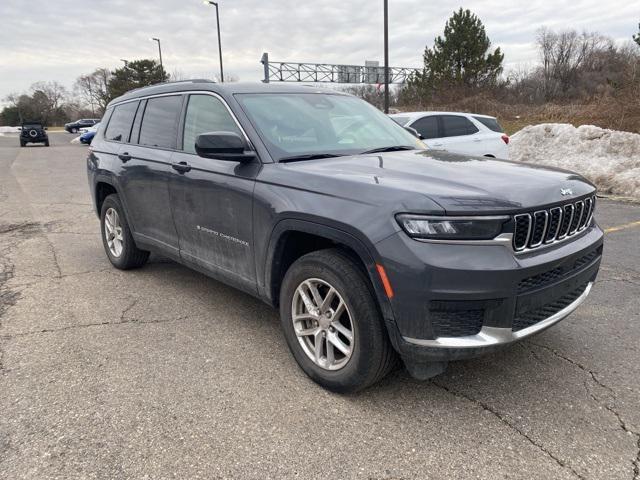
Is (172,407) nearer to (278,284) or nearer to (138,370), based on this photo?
(138,370)

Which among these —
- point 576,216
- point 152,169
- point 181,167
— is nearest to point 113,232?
point 152,169

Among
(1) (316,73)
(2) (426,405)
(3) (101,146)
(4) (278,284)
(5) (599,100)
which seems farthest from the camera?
(1) (316,73)

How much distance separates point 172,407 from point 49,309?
2157 millimetres

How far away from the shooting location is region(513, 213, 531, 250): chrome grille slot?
2463mm

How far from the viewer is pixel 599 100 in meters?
18.8

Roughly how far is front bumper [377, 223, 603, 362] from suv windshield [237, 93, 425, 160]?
1.25 meters

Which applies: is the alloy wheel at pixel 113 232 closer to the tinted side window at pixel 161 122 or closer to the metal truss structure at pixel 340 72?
the tinted side window at pixel 161 122

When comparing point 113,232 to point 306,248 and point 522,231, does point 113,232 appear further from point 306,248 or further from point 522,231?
point 522,231

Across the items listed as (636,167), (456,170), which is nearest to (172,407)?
(456,170)

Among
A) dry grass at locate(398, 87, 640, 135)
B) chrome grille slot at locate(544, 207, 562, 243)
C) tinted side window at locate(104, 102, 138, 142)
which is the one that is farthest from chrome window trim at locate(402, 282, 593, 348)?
dry grass at locate(398, 87, 640, 135)

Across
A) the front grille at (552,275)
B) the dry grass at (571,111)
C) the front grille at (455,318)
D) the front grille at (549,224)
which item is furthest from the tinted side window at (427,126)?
the dry grass at (571,111)

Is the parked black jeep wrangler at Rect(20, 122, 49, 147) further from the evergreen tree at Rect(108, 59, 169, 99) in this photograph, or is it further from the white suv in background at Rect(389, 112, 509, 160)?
the evergreen tree at Rect(108, 59, 169, 99)

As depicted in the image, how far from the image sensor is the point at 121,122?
205 inches

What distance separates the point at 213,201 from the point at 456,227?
1.87 metres
